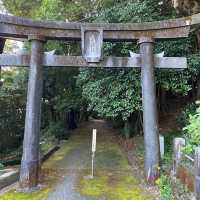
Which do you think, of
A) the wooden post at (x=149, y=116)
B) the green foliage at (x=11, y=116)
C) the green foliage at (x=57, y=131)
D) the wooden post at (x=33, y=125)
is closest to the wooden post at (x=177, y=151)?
the wooden post at (x=149, y=116)

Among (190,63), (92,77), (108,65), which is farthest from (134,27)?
(92,77)

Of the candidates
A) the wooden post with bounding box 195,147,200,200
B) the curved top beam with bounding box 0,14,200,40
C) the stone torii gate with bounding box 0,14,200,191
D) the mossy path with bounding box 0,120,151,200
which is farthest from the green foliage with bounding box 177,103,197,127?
the wooden post with bounding box 195,147,200,200

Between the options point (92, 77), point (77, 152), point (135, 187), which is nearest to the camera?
point (135, 187)

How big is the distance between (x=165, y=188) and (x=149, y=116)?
6.98 feet

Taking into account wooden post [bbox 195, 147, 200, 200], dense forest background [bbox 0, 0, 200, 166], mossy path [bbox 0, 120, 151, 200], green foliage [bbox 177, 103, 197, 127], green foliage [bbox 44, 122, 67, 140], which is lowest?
mossy path [bbox 0, 120, 151, 200]

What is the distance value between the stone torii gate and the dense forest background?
4.26ft

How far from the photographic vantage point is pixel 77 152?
1215cm

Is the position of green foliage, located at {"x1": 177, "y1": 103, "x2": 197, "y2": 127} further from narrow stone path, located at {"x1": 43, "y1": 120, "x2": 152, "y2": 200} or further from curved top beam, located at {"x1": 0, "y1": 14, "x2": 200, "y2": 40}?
curved top beam, located at {"x1": 0, "y1": 14, "x2": 200, "y2": 40}

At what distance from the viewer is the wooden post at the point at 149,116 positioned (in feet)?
24.7

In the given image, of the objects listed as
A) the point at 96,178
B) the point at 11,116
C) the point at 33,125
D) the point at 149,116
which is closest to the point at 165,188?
the point at 149,116

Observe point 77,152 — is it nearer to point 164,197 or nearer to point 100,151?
point 100,151

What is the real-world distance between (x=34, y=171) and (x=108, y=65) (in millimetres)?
3455

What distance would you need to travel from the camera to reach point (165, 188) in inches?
245

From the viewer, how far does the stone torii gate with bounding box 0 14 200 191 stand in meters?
7.50
